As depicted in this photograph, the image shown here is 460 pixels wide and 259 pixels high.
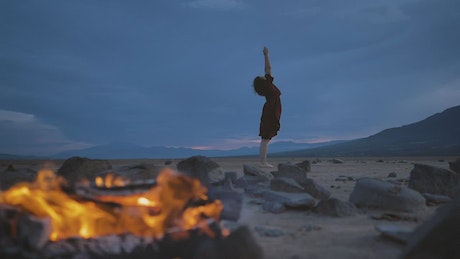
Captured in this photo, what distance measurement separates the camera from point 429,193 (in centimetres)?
623

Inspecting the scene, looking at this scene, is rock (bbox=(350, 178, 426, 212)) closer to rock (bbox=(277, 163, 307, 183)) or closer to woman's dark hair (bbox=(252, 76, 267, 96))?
rock (bbox=(277, 163, 307, 183))

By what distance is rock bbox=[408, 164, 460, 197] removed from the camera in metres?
6.16

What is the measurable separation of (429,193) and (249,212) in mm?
3295

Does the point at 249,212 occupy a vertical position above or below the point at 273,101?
below

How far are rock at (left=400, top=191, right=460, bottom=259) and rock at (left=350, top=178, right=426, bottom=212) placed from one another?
248 centimetres

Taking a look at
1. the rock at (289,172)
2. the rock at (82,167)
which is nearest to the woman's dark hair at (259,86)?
the rock at (289,172)

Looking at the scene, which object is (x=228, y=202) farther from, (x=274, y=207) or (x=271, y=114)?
(x=271, y=114)

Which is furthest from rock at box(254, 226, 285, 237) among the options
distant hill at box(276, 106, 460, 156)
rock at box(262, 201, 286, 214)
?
distant hill at box(276, 106, 460, 156)

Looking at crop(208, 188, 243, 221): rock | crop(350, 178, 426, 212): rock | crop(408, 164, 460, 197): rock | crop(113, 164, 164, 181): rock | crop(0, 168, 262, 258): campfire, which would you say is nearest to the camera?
crop(0, 168, 262, 258): campfire

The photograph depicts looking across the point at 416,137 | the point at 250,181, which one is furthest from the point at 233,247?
the point at 416,137

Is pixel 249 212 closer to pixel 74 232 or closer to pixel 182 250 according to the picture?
pixel 182 250

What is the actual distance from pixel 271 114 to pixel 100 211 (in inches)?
410

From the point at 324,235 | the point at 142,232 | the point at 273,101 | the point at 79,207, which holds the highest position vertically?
the point at 273,101

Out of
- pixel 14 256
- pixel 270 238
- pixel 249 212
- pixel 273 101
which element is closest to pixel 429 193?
pixel 249 212
